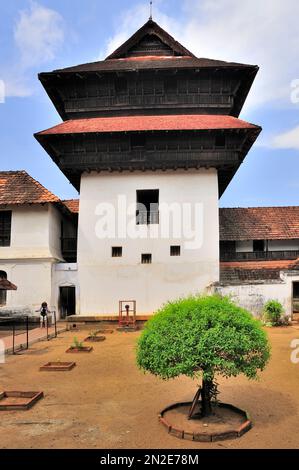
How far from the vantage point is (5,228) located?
20.6m

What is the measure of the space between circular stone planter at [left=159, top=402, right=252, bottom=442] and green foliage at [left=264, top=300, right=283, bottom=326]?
37.3 ft

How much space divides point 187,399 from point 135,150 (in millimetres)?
14714

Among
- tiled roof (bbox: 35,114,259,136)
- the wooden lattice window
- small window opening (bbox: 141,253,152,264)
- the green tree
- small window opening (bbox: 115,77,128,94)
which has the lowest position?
the green tree

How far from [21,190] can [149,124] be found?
713 cm

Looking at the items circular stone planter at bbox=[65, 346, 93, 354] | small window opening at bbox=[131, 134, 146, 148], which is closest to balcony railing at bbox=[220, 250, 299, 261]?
small window opening at bbox=[131, 134, 146, 148]

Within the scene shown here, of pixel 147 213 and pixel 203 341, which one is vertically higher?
pixel 147 213

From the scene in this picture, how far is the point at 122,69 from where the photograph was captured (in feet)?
69.1

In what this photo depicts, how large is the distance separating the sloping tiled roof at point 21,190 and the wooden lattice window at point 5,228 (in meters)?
0.89

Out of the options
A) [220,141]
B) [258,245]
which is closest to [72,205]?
[220,141]

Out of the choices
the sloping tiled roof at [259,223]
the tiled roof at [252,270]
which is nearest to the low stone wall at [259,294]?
the tiled roof at [252,270]

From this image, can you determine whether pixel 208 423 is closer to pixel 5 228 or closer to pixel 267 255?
pixel 5 228

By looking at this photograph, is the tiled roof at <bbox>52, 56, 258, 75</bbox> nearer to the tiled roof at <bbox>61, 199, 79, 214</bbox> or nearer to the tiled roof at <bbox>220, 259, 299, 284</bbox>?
the tiled roof at <bbox>61, 199, 79, 214</bbox>

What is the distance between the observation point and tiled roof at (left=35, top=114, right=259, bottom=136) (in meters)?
19.7
